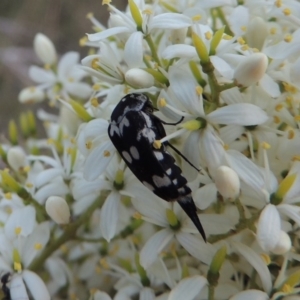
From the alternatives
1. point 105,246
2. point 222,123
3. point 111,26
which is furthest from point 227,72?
point 105,246

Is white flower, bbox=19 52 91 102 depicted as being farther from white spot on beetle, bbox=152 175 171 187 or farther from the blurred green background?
the blurred green background

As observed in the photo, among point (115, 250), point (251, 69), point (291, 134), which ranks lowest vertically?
point (115, 250)

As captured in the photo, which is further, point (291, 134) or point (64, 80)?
point (64, 80)

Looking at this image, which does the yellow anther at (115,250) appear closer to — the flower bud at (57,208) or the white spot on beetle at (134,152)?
the flower bud at (57,208)

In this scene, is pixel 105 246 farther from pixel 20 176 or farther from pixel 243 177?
pixel 243 177

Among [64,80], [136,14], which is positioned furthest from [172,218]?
[64,80]

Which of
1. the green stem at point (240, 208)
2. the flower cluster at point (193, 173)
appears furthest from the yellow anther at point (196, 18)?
the green stem at point (240, 208)

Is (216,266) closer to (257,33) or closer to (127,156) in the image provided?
(127,156)
